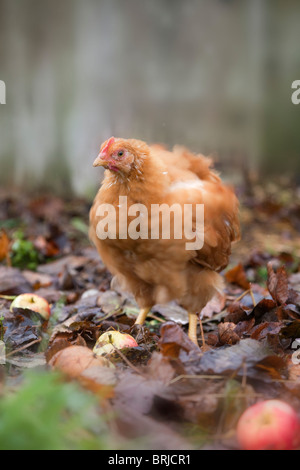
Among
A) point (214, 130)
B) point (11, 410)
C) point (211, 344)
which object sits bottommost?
point (211, 344)

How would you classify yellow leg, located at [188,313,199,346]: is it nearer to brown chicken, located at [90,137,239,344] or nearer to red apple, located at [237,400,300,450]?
brown chicken, located at [90,137,239,344]

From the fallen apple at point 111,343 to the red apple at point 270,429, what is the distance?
77 centimetres

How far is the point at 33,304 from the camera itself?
2.70 meters

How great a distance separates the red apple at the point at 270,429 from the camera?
1317 mm

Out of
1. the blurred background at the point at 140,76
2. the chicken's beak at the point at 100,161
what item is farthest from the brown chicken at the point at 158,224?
the blurred background at the point at 140,76

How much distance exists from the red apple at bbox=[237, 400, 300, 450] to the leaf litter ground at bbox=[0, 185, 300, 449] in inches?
2.1

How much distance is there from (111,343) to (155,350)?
A: 0.21 metres

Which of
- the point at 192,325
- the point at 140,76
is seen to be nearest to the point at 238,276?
the point at 192,325

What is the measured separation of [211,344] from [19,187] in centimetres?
574

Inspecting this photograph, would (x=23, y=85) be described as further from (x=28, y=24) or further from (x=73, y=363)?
(x=73, y=363)

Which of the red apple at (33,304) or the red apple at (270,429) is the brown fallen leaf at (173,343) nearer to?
the red apple at (270,429)

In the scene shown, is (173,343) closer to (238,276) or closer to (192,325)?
(192,325)

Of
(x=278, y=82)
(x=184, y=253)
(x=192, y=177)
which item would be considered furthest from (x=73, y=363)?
(x=278, y=82)
